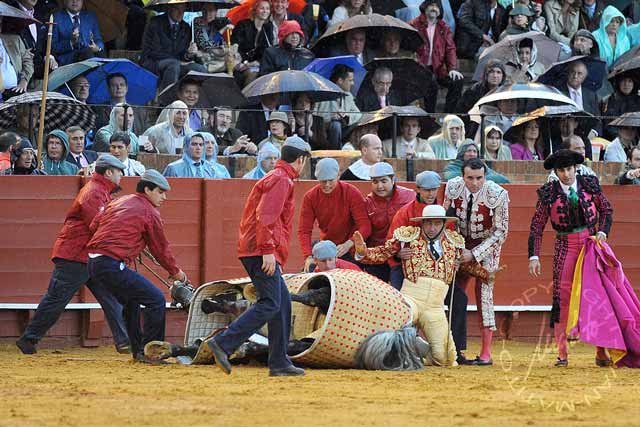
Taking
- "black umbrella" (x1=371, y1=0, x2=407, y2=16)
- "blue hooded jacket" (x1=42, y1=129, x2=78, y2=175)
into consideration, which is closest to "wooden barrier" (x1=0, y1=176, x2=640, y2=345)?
"blue hooded jacket" (x1=42, y1=129, x2=78, y2=175)

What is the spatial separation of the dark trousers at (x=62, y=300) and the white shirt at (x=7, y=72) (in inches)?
126

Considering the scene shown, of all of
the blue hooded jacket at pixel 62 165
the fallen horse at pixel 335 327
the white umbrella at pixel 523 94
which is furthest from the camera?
the white umbrella at pixel 523 94

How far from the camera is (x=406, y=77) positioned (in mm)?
15391

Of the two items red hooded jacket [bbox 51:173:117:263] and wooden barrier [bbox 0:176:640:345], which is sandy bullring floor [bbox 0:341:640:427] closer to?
red hooded jacket [bbox 51:173:117:263]

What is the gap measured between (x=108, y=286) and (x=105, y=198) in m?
1.00

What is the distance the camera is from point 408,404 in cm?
747

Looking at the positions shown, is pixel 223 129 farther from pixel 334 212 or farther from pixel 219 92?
pixel 334 212

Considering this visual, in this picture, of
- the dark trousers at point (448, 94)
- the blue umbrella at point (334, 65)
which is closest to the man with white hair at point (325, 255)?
the blue umbrella at point (334, 65)

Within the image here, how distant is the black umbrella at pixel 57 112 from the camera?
12.8 meters

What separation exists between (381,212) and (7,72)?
14.7 feet

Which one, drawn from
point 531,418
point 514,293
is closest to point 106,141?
point 514,293

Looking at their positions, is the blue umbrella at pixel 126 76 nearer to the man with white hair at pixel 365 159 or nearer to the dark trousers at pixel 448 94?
the man with white hair at pixel 365 159

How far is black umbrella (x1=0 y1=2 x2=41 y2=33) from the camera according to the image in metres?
13.5

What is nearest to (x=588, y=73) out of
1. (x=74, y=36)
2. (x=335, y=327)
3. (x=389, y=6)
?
(x=389, y=6)
